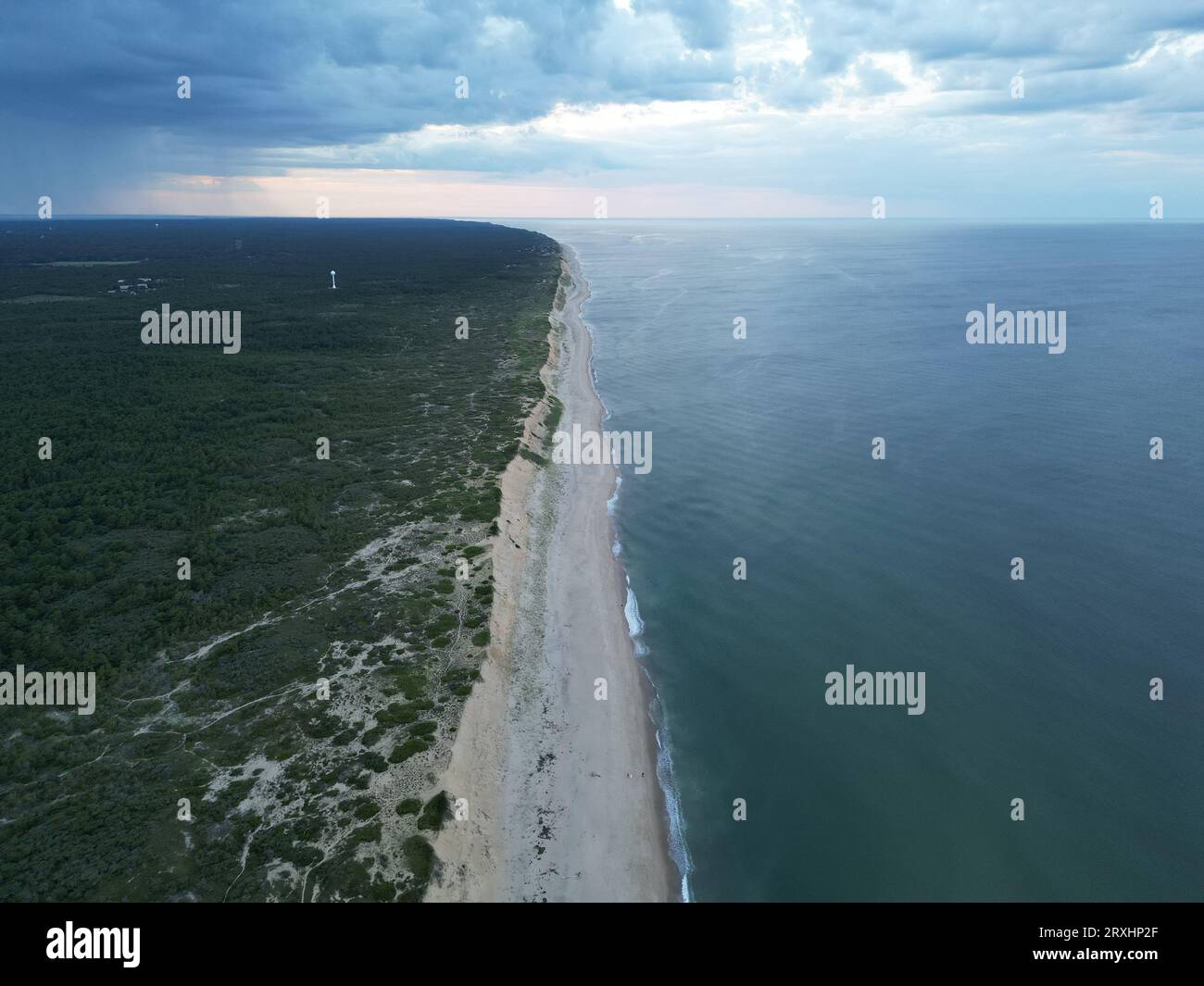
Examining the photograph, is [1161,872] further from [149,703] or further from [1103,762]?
[149,703]

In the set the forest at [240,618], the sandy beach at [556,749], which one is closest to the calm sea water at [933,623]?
the sandy beach at [556,749]

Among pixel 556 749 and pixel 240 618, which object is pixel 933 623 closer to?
pixel 556 749

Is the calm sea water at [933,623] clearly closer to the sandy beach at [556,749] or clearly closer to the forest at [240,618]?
the sandy beach at [556,749]

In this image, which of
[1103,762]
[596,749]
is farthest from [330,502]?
[1103,762]

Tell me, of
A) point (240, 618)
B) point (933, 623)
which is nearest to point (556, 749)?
point (240, 618)

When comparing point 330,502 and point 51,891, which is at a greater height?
point 330,502

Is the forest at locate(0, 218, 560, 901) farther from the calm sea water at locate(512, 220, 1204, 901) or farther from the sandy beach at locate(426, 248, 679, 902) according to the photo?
the calm sea water at locate(512, 220, 1204, 901)
